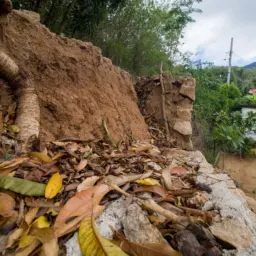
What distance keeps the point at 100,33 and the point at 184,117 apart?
3.42 m

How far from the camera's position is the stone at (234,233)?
2.56 ft

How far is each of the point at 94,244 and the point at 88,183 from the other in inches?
14.7

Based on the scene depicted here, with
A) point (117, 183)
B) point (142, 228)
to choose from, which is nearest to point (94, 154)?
point (117, 183)

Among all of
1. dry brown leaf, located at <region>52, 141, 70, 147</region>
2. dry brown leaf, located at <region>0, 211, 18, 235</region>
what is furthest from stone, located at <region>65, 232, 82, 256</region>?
dry brown leaf, located at <region>52, 141, 70, 147</region>

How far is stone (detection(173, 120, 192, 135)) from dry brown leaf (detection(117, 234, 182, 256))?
281 cm

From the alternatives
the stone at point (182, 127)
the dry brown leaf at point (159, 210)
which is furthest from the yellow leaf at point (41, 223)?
the stone at point (182, 127)

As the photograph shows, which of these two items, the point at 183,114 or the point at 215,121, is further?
the point at 215,121

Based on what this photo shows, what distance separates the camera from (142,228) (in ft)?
2.55

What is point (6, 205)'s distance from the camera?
82cm

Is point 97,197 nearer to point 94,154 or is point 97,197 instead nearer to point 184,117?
point 94,154

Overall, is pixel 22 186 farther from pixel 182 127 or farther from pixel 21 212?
pixel 182 127

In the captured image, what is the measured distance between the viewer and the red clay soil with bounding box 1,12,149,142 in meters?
1.81

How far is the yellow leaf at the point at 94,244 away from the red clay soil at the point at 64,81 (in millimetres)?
995

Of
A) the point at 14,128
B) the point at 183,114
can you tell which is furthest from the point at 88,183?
the point at 183,114
